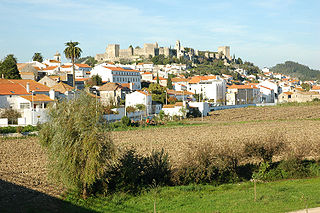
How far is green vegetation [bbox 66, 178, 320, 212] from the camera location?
55.2 feet

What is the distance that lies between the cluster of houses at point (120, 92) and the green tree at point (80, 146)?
2.44m

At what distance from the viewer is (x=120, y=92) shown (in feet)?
263

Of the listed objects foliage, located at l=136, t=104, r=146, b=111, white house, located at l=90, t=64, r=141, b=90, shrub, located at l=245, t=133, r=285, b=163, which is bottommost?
shrub, located at l=245, t=133, r=285, b=163

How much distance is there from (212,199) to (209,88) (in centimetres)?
9557

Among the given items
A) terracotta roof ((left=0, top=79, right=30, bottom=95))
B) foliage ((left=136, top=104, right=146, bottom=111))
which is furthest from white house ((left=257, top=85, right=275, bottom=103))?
terracotta roof ((left=0, top=79, right=30, bottom=95))

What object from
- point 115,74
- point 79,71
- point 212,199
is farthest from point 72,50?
point 212,199

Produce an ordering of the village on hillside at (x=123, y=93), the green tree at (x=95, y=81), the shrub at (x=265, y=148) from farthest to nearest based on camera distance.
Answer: the green tree at (x=95, y=81) < the village on hillside at (x=123, y=93) < the shrub at (x=265, y=148)

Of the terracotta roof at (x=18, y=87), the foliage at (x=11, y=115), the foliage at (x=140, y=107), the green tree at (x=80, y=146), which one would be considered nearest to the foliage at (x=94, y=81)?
the foliage at (x=140, y=107)

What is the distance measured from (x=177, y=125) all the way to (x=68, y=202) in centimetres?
4124

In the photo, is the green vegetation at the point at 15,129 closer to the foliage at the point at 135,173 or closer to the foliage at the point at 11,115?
the foliage at the point at 11,115

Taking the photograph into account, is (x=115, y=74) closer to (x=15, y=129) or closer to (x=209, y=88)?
(x=209, y=88)

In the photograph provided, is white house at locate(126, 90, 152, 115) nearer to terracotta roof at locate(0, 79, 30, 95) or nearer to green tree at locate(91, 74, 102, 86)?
green tree at locate(91, 74, 102, 86)

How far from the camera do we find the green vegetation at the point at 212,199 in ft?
55.2

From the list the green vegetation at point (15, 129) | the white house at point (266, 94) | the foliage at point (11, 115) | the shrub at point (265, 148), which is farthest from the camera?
the white house at point (266, 94)
